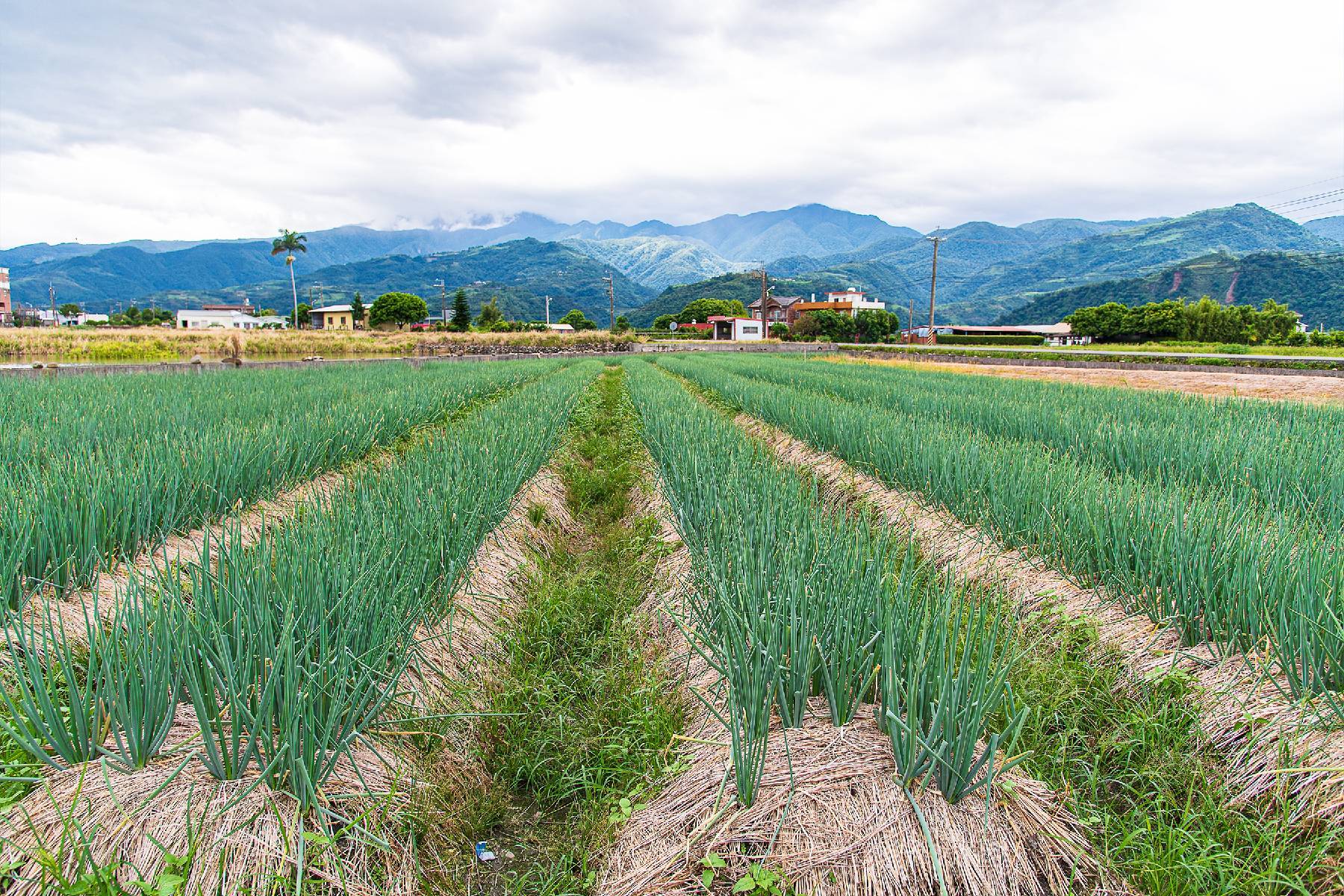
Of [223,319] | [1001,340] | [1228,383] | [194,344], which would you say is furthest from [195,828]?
[223,319]

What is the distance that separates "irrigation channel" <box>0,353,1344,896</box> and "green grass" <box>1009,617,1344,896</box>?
15 mm

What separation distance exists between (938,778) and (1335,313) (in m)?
111

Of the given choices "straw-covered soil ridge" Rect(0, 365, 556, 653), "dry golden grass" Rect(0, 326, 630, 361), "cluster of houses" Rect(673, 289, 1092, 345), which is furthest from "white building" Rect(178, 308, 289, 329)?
"straw-covered soil ridge" Rect(0, 365, 556, 653)

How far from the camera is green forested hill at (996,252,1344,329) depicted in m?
80.8

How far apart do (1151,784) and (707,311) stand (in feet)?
302

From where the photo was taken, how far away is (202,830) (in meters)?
1.39

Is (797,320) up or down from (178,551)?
up

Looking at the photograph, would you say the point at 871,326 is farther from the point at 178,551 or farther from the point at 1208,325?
the point at 178,551

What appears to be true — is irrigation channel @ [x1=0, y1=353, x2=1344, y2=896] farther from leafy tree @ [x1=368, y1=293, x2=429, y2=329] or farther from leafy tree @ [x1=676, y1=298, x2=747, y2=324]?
leafy tree @ [x1=676, y1=298, x2=747, y2=324]

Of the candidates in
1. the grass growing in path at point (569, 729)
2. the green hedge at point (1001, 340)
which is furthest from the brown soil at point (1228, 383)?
the green hedge at point (1001, 340)

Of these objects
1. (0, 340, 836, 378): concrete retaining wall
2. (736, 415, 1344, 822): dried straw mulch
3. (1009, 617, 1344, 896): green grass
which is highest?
(0, 340, 836, 378): concrete retaining wall

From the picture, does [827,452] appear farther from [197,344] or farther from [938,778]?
[197,344]

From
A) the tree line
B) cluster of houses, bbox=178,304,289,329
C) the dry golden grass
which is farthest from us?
cluster of houses, bbox=178,304,289,329

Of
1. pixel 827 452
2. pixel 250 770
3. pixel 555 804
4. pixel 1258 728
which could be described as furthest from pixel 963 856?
pixel 827 452
